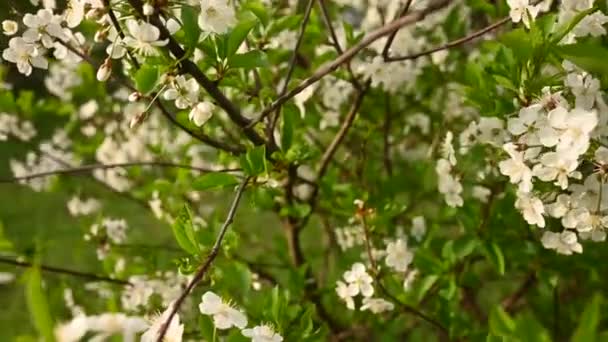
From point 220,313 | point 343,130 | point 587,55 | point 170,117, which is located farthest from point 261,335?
point 343,130

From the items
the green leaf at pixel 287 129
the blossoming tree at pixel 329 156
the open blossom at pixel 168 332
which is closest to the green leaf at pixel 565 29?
the blossoming tree at pixel 329 156

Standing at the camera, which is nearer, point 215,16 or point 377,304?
point 215,16

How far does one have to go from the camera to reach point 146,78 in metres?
1.04

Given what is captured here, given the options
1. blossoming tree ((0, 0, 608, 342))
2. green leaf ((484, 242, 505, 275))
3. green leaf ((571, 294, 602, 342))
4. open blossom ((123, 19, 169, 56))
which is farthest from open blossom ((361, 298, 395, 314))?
green leaf ((571, 294, 602, 342))

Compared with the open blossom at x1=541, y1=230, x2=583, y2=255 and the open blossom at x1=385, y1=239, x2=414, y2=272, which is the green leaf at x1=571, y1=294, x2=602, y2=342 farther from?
the open blossom at x1=385, y1=239, x2=414, y2=272

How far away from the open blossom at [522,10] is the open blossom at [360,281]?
20.4 inches

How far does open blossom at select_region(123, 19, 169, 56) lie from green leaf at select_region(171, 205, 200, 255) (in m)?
0.21

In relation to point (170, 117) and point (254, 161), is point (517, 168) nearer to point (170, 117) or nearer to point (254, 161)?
point (254, 161)

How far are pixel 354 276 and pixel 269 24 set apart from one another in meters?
0.45

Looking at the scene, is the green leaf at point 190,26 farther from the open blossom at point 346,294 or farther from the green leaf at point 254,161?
the open blossom at point 346,294

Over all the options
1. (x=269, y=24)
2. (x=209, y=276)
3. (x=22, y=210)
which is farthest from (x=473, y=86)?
(x=22, y=210)

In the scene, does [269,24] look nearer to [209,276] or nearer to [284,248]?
[209,276]

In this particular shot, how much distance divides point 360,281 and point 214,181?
36 centimetres

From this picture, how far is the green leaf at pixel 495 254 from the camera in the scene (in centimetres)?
138
